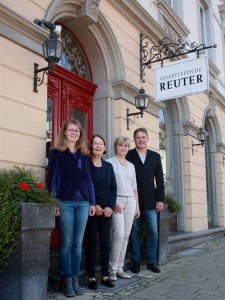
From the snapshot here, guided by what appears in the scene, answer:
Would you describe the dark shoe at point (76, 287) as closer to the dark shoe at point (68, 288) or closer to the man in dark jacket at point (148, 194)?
the dark shoe at point (68, 288)

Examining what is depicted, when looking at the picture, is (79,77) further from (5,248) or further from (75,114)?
(5,248)

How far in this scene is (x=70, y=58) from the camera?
6.07 metres

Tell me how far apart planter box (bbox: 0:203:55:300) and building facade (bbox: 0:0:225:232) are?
0.89 m

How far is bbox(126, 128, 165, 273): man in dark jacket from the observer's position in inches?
207

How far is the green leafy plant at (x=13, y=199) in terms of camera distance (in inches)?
126

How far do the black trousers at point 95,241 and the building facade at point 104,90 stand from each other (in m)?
0.97

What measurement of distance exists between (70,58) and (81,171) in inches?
106

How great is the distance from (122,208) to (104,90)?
8.12ft

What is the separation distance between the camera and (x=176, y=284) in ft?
14.9

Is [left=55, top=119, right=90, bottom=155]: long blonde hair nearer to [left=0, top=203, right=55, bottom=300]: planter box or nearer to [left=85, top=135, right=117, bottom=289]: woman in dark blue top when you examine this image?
[left=85, top=135, right=117, bottom=289]: woman in dark blue top

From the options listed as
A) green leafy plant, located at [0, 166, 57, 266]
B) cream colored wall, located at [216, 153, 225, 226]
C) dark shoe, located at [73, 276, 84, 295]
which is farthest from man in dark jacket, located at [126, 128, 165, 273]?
cream colored wall, located at [216, 153, 225, 226]

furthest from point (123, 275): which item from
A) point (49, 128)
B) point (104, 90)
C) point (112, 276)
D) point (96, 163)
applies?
point (104, 90)

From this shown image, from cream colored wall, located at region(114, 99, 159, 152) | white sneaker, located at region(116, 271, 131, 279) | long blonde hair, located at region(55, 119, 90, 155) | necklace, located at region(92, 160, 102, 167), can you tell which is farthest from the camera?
cream colored wall, located at region(114, 99, 159, 152)

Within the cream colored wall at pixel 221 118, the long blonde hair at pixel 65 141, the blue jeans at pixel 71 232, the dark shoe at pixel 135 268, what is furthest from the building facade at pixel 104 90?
the dark shoe at pixel 135 268
